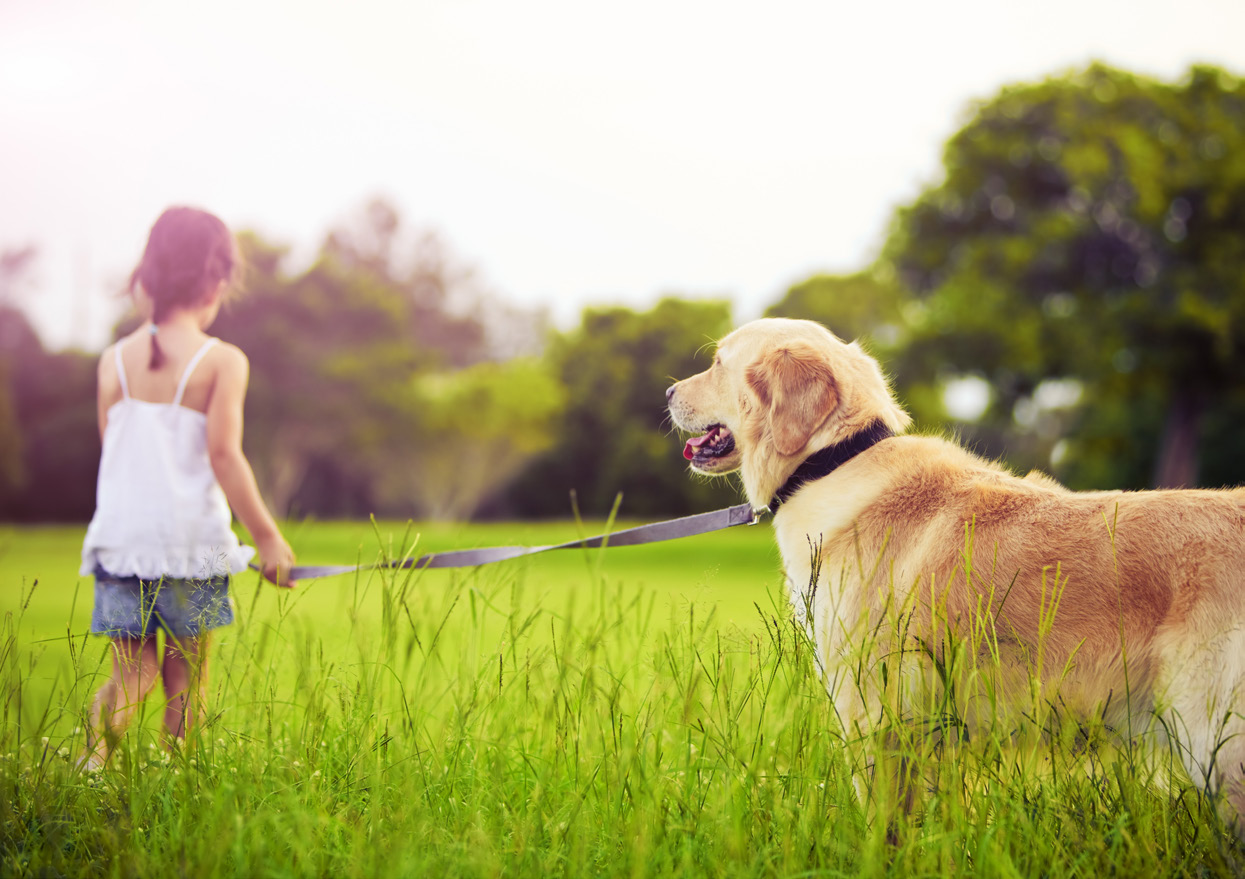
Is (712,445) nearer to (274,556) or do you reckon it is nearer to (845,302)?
(274,556)

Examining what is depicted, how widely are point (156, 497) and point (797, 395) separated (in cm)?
243

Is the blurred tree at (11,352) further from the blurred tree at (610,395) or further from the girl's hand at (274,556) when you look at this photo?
the girl's hand at (274,556)

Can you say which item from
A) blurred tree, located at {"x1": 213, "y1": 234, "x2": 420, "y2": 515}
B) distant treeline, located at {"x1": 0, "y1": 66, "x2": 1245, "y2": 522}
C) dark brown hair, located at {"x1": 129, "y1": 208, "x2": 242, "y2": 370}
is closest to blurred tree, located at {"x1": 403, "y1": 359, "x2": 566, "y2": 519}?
distant treeline, located at {"x1": 0, "y1": 66, "x2": 1245, "y2": 522}

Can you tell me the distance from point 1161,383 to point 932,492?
1802 cm

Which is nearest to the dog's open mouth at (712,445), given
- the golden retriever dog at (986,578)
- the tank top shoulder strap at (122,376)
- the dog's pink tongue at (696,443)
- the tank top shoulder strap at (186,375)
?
the dog's pink tongue at (696,443)

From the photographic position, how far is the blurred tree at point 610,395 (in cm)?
3400

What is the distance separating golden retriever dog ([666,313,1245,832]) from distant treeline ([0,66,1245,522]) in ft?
2.15

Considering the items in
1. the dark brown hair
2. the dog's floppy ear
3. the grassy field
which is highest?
the dark brown hair

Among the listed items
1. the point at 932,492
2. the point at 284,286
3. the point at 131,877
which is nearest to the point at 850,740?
the point at 932,492

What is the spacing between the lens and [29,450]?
25297 mm

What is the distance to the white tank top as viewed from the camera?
318cm

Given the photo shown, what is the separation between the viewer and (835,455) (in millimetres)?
2906

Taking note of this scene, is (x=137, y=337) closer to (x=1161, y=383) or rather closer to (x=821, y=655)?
(x=821, y=655)

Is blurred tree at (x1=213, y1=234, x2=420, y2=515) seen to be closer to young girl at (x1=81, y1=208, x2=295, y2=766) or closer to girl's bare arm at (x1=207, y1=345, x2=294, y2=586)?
young girl at (x1=81, y1=208, x2=295, y2=766)
